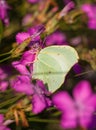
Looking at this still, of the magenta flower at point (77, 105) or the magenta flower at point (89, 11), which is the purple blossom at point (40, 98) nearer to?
the magenta flower at point (77, 105)

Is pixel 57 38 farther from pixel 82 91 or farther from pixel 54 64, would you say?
pixel 82 91

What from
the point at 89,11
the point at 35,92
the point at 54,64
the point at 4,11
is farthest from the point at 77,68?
the point at 89,11

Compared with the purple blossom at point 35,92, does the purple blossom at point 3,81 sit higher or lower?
higher

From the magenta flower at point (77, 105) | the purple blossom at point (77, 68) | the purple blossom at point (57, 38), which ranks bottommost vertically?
the magenta flower at point (77, 105)

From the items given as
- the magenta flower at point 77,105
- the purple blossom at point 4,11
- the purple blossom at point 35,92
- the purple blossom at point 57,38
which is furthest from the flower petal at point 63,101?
the purple blossom at point 57,38

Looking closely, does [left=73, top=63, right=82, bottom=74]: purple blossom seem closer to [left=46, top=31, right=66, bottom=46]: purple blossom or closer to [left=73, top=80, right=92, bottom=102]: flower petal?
[left=73, top=80, right=92, bottom=102]: flower petal

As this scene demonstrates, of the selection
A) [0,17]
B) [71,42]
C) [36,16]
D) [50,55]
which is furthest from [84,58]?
[71,42]
